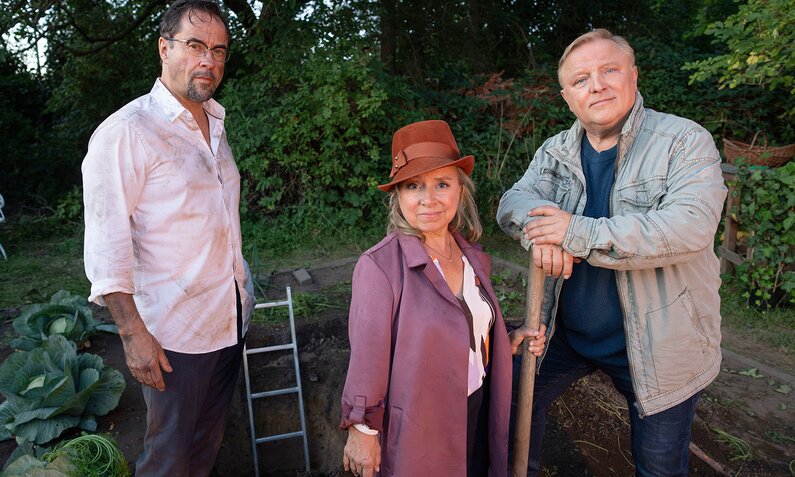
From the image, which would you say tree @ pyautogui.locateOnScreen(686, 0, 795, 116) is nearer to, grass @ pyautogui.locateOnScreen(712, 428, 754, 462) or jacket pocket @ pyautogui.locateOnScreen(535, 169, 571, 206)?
grass @ pyautogui.locateOnScreen(712, 428, 754, 462)

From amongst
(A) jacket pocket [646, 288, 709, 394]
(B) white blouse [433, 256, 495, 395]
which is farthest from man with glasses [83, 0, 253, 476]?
(A) jacket pocket [646, 288, 709, 394]

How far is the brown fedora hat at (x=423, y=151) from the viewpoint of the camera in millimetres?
2195

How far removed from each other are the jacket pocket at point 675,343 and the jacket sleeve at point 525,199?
0.58 meters

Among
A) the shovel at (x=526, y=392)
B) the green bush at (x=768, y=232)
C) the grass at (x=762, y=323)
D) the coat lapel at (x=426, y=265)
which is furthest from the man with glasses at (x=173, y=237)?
the green bush at (x=768, y=232)

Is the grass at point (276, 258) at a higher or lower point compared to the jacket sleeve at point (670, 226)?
lower

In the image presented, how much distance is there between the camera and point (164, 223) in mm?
2438

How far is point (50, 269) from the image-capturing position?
7465mm

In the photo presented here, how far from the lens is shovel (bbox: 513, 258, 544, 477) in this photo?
2.48 m

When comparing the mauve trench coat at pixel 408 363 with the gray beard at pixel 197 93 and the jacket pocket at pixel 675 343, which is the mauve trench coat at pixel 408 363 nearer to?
the jacket pocket at pixel 675 343

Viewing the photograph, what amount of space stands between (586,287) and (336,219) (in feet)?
19.9

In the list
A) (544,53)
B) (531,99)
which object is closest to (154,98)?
(531,99)

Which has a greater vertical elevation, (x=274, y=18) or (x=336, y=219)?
(x=274, y=18)

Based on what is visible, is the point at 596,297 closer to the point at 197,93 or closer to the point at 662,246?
the point at 662,246

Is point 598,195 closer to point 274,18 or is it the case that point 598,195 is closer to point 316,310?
point 316,310
